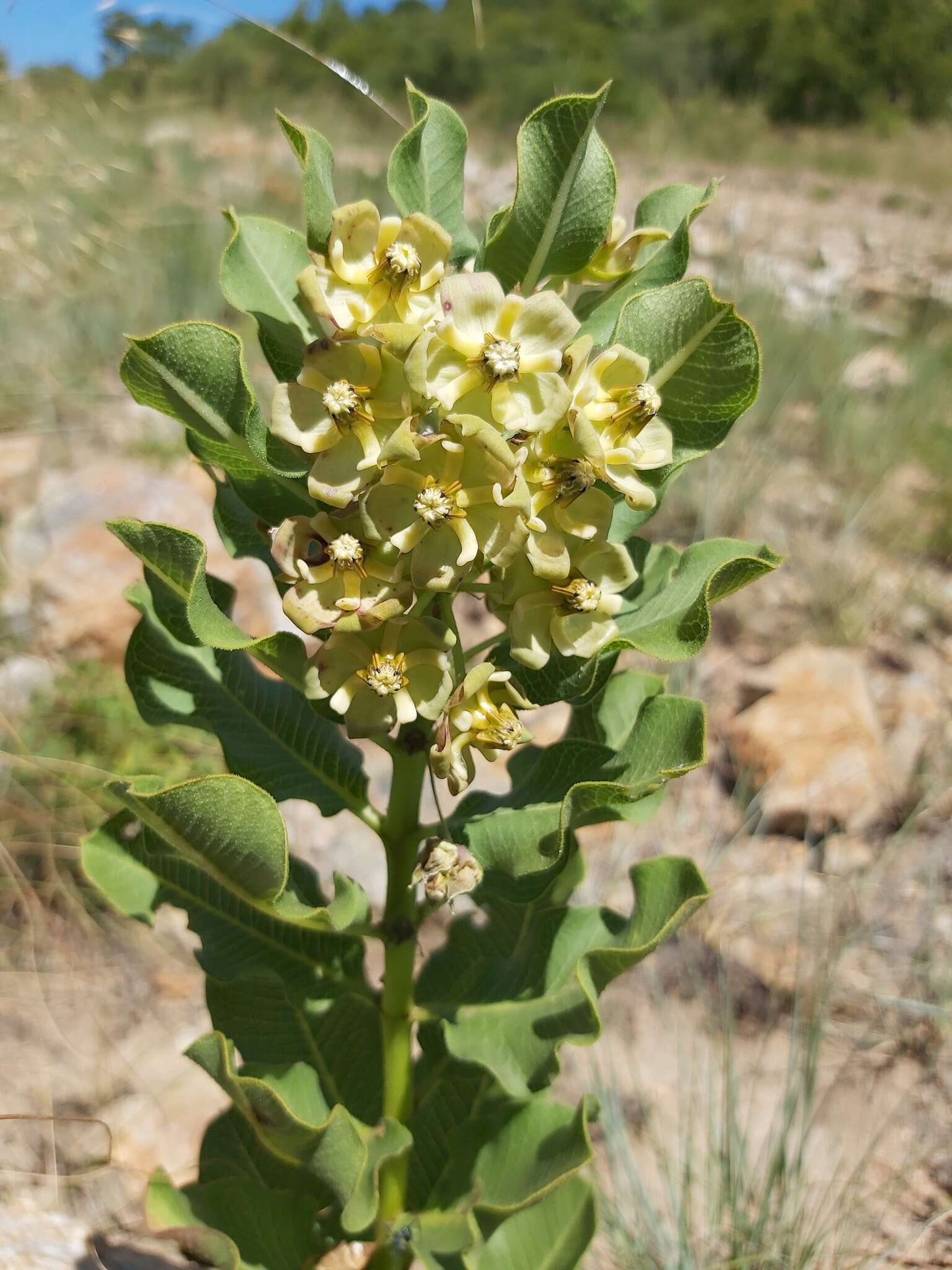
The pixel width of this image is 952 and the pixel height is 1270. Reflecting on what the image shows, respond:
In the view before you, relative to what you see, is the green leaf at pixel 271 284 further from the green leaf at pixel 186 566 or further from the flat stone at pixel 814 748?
the flat stone at pixel 814 748

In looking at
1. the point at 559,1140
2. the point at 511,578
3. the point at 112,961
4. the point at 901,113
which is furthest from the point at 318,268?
the point at 901,113

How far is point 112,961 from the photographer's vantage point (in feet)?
9.32

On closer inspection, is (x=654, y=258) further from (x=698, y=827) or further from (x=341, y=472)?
(x=698, y=827)

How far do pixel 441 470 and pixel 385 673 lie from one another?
7.8 inches

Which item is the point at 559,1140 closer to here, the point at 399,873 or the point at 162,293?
the point at 399,873

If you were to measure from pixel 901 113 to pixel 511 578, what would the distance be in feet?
42.4

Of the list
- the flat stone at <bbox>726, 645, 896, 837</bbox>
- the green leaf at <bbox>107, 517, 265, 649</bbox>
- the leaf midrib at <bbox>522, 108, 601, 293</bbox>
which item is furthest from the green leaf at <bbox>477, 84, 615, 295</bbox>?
the flat stone at <bbox>726, 645, 896, 837</bbox>

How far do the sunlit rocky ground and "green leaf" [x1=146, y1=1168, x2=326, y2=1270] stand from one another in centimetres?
33

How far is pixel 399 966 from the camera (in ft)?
4.25

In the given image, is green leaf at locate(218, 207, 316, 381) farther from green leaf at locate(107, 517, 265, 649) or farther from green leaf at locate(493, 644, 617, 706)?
green leaf at locate(493, 644, 617, 706)

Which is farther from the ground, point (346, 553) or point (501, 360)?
point (501, 360)

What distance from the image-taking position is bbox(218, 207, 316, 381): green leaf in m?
1.05

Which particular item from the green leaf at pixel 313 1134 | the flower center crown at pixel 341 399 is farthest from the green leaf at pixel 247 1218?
the flower center crown at pixel 341 399

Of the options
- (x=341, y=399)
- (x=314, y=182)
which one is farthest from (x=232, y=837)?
(x=314, y=182)
